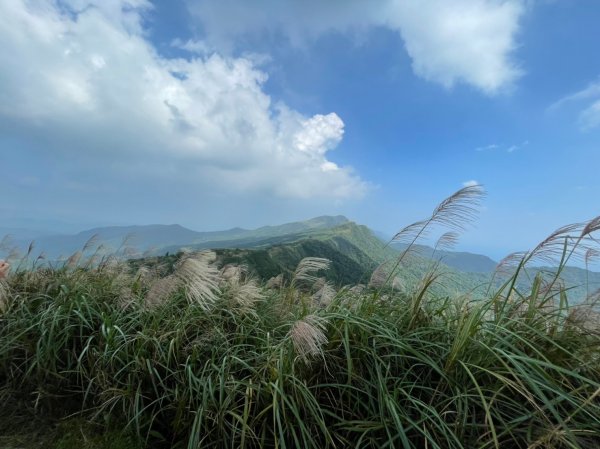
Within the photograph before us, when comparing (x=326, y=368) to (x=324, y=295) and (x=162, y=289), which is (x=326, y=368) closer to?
(x=324, y=295)

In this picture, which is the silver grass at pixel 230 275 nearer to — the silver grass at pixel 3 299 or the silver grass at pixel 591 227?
the silver grass at pixel 3 299

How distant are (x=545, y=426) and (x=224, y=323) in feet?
8.55

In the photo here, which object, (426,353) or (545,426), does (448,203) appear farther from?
(545,426)

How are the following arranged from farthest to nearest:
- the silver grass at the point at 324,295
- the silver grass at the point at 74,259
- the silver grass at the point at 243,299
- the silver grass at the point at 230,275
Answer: the silver grass at the point at 74,259, the silver grass at the point at 230,275, the silver grass at the point at 324,295, the silver grass at the point at 243,299

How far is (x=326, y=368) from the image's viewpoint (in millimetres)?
2307

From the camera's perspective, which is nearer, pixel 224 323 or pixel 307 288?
pixel 224 323

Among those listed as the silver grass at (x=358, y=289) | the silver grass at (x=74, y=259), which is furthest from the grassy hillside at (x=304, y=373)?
the silver grass at (x=74, y=259)

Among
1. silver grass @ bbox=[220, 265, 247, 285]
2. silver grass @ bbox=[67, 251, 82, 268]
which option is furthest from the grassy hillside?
silver grass @ bbox=[67, 251, 82, 268]

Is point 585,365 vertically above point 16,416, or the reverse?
point 585,365

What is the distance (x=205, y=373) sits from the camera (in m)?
2.61

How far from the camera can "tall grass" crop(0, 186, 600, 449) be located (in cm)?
194

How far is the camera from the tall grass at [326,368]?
6.38 ft

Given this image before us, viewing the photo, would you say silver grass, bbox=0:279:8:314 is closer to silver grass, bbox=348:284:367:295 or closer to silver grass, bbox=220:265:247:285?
silver grass, bbox=220:265:247:285

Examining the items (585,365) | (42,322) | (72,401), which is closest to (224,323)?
(72,401)
